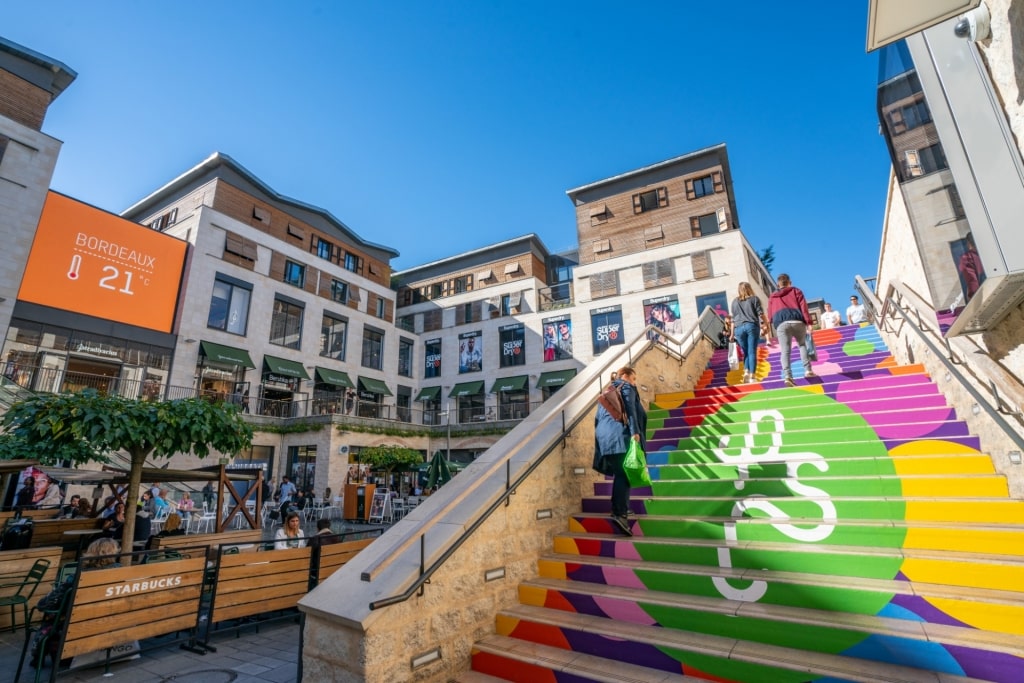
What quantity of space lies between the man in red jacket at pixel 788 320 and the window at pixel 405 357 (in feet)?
101

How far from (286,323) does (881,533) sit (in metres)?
29.3

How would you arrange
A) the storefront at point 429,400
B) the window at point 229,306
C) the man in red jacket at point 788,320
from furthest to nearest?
the storefront at point 429,400 → the window at point 229,306 → the man in red jacket at point 788,320

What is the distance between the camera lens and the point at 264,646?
5.49 metres

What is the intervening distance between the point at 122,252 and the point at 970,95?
27315 mm

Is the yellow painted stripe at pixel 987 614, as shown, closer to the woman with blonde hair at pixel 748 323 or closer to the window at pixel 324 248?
the woman with blonde hair at pixel 748 323

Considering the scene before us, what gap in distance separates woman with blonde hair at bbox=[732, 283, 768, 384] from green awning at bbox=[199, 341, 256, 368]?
77.3ft

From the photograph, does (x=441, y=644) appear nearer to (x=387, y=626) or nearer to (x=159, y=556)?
(x=387, y=626)

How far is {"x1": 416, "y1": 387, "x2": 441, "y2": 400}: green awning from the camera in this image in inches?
1377

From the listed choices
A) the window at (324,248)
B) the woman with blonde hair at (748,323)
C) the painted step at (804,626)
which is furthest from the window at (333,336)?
the painted step at (804,626)

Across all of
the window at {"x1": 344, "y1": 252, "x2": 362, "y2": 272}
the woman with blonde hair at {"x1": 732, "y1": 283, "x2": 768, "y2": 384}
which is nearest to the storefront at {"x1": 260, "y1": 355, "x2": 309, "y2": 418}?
the window at {"x1": 344, "y1": 252, "x2": 362, "y2": 272}

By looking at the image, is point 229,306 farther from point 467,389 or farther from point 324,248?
point 467,389

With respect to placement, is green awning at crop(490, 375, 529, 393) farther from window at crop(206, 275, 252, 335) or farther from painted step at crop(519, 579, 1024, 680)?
painted step at crop(519, 579, 1024, 680)

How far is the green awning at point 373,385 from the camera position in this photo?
3116 cm

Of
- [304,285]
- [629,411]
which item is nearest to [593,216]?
[304,285]
